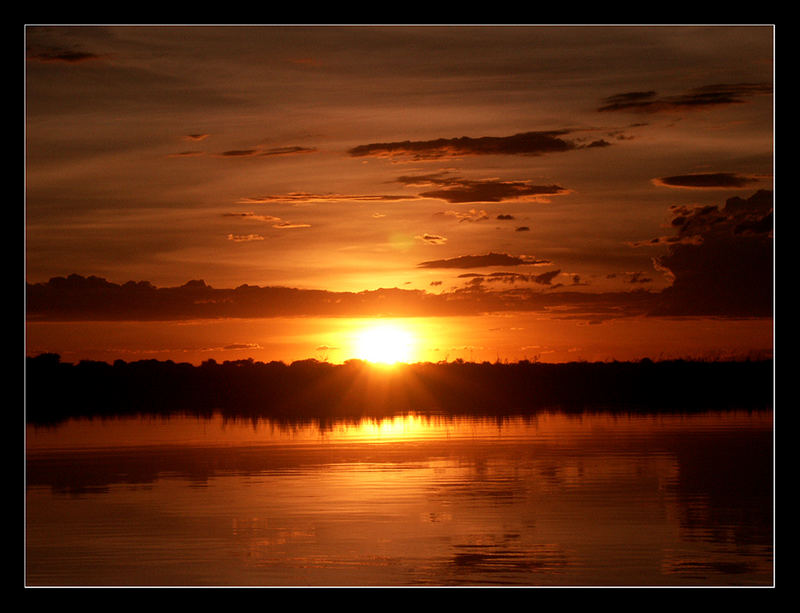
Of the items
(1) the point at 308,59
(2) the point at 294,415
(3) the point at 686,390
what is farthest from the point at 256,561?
(3) the point at 686,390

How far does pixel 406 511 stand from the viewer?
1506 cm

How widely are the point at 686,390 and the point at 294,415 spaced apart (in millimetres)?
15820

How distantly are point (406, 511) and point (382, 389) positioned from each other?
100 ft

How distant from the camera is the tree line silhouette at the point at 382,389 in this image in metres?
37.5

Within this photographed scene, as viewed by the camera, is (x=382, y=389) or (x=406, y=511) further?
(x=382, y=389)

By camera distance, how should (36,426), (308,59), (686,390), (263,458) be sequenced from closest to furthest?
(308,59)
(263,458)
(36,426)
(686,390)

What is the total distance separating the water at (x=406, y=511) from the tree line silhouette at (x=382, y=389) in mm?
12646

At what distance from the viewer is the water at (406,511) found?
482 inches

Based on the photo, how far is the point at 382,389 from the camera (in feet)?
149

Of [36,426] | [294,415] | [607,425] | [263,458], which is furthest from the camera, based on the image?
[294,415]

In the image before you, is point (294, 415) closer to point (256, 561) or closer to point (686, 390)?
point (686, 390)

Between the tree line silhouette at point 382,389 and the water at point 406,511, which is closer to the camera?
the water at point 406,511

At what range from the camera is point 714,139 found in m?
18.9

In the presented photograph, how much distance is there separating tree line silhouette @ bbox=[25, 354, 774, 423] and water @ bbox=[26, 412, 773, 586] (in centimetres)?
1265
